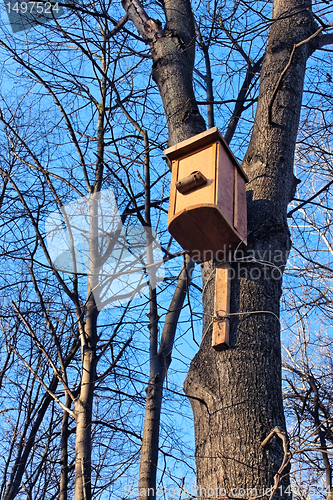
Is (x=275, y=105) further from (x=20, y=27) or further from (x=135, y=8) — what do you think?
(x=20, y=27)

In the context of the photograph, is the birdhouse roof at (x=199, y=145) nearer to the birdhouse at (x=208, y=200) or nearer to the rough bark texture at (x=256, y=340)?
the birdhouse at (x=208, y=200)

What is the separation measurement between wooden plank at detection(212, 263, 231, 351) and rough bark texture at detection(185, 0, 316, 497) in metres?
0.03

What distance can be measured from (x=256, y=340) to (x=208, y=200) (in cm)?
62

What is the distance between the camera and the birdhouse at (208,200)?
6.55 feet

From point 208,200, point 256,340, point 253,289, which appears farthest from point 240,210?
point 256,340

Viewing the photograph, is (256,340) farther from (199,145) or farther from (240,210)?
(199,145)

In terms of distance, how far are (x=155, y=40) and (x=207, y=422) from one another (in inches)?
91.5

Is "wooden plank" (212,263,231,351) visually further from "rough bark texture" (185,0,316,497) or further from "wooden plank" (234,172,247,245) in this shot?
"wooden plank" (234,172,247,245)

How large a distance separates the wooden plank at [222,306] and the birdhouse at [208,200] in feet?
0.32

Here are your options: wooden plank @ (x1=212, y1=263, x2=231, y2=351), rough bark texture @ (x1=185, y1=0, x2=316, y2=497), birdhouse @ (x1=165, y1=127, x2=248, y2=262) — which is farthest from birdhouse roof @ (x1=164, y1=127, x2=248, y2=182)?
Answer: wooden plank @ (x1=212, y1=263, x2=231, y2=351)

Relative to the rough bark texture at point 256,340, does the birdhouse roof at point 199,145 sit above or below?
above

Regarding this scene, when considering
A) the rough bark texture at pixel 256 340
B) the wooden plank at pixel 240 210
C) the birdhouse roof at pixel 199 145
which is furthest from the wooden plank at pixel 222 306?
the birdhouse roof at pixel 199 145

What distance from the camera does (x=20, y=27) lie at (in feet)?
13.1

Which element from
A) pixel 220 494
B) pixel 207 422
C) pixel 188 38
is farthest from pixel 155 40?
pixel 220 494
